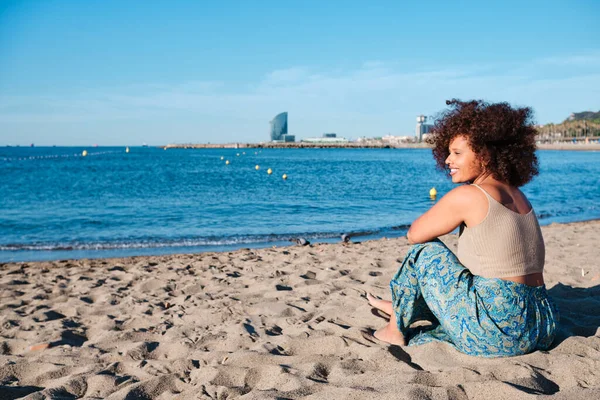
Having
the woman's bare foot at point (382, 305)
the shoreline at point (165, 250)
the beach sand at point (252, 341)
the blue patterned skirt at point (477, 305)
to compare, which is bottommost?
the shoreline at point (165, 250)

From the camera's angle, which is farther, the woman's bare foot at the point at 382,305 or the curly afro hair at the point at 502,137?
the woman's bare foot at the point at 382,305

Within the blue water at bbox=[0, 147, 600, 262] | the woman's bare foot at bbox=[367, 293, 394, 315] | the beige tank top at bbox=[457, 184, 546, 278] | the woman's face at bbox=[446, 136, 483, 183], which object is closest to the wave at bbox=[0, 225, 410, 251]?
the blue water at bbox=[0, 147, 600, 262]

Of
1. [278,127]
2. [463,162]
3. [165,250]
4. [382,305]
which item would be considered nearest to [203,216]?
[165,250]

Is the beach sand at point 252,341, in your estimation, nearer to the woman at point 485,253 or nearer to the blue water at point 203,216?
the woman at point 485,253

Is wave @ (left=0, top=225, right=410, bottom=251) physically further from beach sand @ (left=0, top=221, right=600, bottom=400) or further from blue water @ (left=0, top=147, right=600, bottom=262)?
beach sand @ (left=0, top=221, right=600, bottom=400)

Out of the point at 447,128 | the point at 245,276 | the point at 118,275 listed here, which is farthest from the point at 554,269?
the point at 118,275

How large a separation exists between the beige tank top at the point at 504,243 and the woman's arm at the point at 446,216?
0.08 metres

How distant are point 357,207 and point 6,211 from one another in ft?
34.1

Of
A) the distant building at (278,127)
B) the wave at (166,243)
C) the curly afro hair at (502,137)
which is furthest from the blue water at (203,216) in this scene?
the distant building at (278,127)

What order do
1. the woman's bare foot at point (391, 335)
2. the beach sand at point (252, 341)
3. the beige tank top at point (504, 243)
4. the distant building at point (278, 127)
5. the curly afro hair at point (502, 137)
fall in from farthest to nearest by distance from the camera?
the distant building at point (278, 127) < the woman's bare foot at point (391, 335) < the curly afro hair at point (502, 137) < the beige tank top at point (504, 243) < the beach sand at point (252, 341)

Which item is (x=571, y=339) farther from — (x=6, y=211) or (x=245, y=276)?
(x=6, y=211)

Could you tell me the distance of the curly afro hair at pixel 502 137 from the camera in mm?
2830

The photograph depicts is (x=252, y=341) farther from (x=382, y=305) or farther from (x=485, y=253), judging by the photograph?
(x=485, y=253)

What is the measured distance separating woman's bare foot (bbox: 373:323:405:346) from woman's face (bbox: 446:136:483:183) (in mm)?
1046
